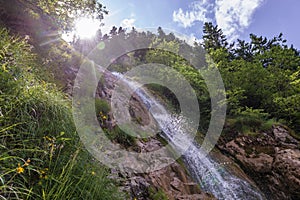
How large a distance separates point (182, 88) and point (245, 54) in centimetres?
1126

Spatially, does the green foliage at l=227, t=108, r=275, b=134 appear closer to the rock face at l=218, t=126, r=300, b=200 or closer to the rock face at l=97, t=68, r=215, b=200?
the rock face at l=218, t=126, r=300, b=200

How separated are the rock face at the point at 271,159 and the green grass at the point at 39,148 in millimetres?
7002

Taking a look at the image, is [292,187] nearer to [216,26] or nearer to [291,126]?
[291,126]

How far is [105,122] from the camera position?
4.77 meters

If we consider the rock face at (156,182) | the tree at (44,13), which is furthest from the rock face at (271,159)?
the tree at (44,13)

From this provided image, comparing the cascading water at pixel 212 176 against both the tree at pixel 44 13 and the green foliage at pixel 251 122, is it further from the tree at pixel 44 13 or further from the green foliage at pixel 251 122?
the tree at pixel 44 13

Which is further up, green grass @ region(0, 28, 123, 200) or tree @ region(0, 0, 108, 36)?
tree @ region(0, 0, 108, 36)

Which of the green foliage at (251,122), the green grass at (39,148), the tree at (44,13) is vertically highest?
the tree at (44,13)

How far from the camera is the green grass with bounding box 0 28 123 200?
1.82 meters

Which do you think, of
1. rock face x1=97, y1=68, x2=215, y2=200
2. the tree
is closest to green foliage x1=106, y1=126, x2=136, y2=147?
rock face x1=97, y1=68, x2=215, y2=200

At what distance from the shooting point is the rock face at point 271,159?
23.2ft

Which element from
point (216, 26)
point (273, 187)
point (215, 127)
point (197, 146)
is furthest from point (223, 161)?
point (216, 26)

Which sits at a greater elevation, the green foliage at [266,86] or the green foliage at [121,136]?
the green foliage at [266,86]

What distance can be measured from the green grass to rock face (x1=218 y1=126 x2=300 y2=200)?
7.00 m
